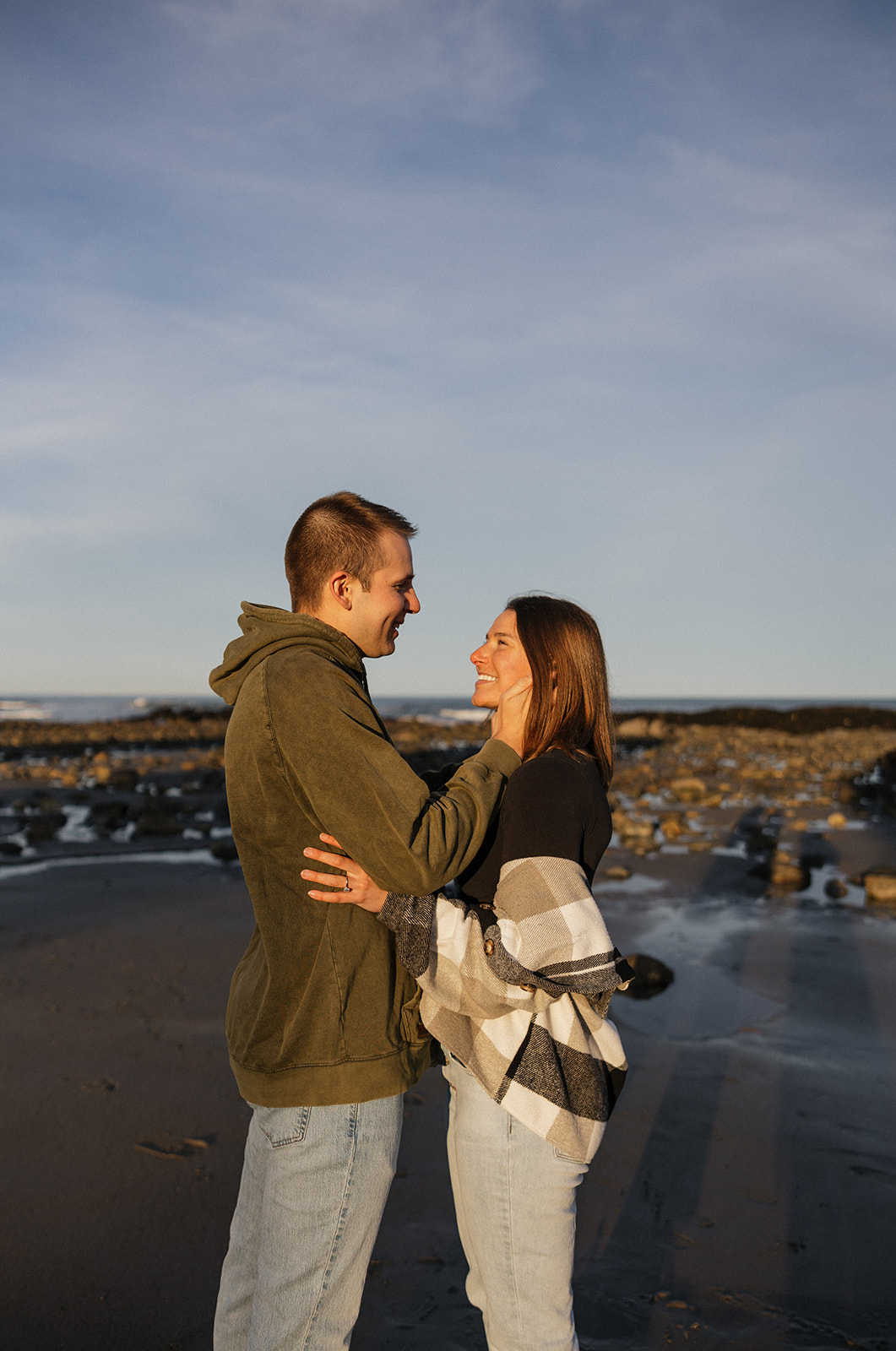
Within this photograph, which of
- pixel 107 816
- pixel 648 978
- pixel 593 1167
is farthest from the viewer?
pixel 107 816

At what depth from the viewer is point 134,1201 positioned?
12.2 ft

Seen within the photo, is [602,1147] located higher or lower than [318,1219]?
lower

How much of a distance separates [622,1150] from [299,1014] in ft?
8.96

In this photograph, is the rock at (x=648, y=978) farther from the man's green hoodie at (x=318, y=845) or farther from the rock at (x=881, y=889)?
the man's green hoodie at (x=318, y=845)

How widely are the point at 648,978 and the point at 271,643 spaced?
4.85 metres

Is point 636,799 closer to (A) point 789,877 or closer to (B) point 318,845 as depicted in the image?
(A) point 789,877

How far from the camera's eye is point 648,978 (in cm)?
623

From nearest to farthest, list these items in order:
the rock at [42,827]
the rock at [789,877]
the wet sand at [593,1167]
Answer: the wet sand at [593,1167] → the rock at [789,877] → the rock at [42,827]

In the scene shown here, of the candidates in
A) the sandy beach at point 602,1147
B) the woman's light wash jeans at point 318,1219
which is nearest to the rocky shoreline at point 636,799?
the sandy beach at point 602,1147

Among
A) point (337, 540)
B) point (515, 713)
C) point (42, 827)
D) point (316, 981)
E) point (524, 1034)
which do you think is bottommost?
point (42, 827)

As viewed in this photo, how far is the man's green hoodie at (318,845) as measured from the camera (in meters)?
2.09

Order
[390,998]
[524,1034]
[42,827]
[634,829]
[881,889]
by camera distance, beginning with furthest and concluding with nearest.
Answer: [634,829] < [42,827] < [881,889] < [390,998] < [524,1034]

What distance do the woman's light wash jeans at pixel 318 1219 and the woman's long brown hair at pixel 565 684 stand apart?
1.08 meters

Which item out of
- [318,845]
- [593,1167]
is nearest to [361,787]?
[318,845]
